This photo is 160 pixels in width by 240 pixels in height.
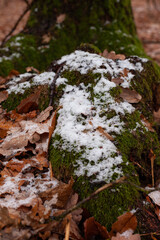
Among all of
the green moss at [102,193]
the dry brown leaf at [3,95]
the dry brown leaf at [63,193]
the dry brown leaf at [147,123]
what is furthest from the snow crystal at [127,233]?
the dry brown leaf at [3,95]

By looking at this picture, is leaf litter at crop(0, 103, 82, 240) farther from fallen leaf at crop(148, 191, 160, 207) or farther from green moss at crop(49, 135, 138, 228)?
fallen leaf at crop(148, 191, 160, 207)

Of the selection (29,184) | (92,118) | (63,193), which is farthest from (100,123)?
(29,184)

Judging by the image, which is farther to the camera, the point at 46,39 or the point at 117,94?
the point at 46,39

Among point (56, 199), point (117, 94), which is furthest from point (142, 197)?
point (117, 94)

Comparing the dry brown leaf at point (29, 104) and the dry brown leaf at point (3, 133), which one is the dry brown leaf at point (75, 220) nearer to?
the dry brown leaf at point (3, 133)

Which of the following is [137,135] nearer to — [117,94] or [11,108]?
Answer: [117,94]

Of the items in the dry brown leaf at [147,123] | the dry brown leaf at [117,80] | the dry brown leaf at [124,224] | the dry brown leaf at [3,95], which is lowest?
the dry brown leaf at [124,224]
